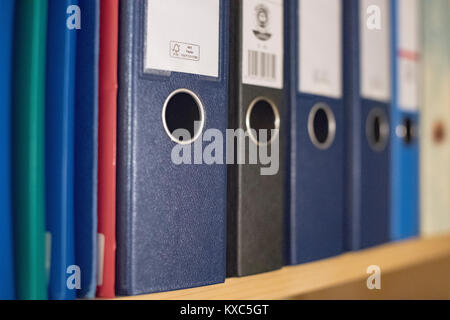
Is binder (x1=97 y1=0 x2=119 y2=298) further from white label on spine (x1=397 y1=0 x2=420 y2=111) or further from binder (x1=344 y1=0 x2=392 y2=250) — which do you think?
white label on spine (x1=397 y1=0 x2=420 y2=111)

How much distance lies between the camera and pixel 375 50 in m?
0.77

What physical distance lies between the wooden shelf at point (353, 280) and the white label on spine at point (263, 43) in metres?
0.22

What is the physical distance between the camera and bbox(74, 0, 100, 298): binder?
0.49 m

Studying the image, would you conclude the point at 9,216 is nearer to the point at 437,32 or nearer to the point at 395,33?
the point at 395,33

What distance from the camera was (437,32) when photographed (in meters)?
0.92

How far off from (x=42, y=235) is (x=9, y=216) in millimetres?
32

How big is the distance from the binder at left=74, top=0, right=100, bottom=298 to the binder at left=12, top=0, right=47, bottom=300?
4cm

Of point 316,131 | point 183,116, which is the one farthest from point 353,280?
point 183,116

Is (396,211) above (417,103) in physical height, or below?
below

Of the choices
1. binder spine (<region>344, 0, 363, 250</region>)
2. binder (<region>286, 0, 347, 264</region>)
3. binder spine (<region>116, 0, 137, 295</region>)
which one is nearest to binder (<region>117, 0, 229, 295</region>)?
binder spine (<region>116, 0, 137, 295</region>)

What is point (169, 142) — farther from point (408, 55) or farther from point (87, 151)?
point (408, 55)

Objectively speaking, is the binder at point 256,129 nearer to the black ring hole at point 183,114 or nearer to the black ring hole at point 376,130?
the black ring hole at point 183,114
